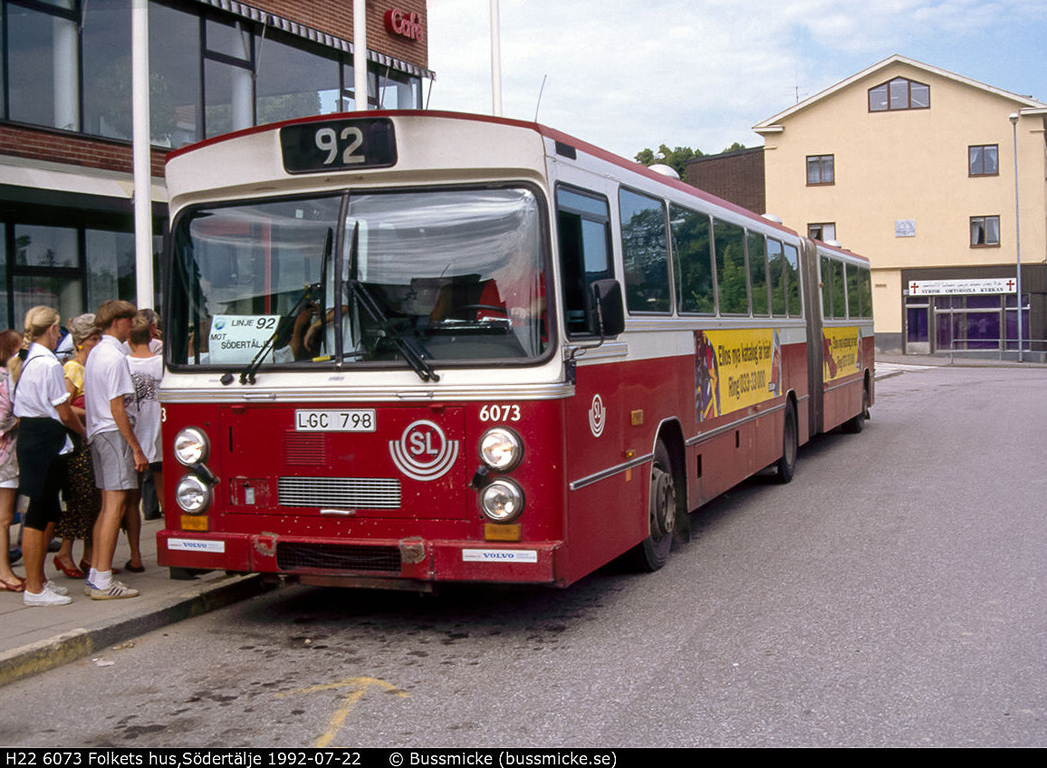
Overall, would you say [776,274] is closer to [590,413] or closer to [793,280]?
[793,280]

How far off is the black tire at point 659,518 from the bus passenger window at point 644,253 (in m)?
1.06

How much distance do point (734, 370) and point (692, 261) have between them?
1.51 meters

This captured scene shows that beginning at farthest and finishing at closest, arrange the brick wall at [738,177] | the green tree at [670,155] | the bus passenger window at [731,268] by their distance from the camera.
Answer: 1. the green tree at [670,155]
2. the brick wall at [738,177]
3. the bus passenger window at [731,268]

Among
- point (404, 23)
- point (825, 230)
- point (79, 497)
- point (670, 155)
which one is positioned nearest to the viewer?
point (79, 497)

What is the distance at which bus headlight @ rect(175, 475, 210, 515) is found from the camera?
656cm

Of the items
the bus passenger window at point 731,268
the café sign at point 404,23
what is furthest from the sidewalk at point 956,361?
the bus passenger window at point 731,268

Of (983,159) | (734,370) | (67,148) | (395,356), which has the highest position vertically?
(983,159)

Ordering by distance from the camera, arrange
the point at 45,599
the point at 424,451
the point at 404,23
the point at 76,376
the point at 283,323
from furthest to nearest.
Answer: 1. the point at 404,23
2. the point at 76,376
3. the point at 45,599
4. the point at 283,323
5. the point at 424,451

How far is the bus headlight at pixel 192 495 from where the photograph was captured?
656cm

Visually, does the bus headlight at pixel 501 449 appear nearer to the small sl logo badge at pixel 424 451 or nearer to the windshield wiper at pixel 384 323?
the small sl logo badge at pixel 424 451

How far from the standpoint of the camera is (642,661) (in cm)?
578

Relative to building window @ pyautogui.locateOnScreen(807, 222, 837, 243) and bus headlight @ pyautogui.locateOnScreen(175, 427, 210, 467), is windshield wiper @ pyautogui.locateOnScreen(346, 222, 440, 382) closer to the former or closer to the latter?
bus headlight @ pyautogui.locateOnScreen(175, 427, 210, 467)

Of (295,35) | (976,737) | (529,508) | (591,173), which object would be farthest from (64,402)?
(295,35)

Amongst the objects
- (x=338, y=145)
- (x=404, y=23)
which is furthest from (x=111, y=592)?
(x=404, y=23)
